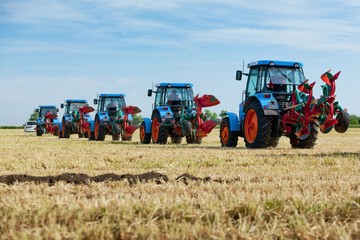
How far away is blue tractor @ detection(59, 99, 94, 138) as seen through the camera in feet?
86.7

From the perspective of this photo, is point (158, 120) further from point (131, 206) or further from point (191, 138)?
point (131, 206)

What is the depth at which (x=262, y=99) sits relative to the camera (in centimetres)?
1293

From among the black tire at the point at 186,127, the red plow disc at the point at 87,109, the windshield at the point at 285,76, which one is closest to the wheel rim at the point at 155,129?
the black tire at the point at 186,127

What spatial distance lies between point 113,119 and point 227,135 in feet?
27.8

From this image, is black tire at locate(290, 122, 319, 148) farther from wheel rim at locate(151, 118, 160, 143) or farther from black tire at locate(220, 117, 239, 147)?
wheel rim at locate(151, 118, 160, 143)

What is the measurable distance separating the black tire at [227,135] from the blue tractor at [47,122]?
19828mm

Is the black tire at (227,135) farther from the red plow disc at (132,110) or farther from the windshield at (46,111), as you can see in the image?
the windshield at (46,111)

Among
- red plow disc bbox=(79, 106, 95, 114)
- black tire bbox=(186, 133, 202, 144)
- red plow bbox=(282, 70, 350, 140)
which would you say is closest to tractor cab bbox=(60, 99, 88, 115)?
red plow disc bbox=(79, 106, 95, 114)

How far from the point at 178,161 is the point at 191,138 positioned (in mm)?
9500

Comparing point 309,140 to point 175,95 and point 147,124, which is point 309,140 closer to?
point 175,95

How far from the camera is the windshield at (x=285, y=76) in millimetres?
13539

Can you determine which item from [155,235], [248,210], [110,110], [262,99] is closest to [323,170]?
[248,210]

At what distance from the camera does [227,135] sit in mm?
14945

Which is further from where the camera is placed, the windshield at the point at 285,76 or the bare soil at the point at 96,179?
the windshield at the point at 285,76
